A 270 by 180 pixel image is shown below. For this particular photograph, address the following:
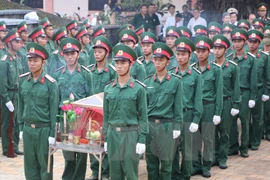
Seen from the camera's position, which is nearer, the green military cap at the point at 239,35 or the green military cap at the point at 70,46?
the green military cap at the point at 70,46

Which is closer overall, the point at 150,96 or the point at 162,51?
the point at 162,51

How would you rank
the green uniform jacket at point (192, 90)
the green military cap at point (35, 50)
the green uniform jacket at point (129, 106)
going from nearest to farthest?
the green uniform jacket at point (129, 106)
the green military cap at point (35, 50)
the green uniform jacket at point (192, 90)

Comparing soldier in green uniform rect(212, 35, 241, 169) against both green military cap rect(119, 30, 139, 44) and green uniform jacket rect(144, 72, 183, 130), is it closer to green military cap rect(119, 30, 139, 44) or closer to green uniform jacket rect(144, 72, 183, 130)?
green military cap rect(119, 30, 139, 44)

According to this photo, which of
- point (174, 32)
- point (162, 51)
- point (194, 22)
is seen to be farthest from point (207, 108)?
point (194, 22)

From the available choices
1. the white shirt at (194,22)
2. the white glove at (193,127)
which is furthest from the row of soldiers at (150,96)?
the white shirt at (194,22)

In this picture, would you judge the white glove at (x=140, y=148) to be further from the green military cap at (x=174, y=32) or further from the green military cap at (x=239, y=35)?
the green military cap at (x=174, y=32)

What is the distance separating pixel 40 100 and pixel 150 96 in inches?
64.3

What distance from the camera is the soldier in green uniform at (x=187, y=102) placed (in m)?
9.91

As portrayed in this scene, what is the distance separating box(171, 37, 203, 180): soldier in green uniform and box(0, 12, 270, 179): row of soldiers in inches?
0.6

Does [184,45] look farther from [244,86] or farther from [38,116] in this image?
[38,116]

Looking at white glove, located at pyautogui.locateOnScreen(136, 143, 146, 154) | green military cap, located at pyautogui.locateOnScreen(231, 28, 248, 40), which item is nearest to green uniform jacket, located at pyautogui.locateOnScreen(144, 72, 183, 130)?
white glove, located at pyautogui.locateOnScreen(136, 143, 146, 154)

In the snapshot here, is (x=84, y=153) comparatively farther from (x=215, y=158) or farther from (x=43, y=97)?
(x=215, y=158)

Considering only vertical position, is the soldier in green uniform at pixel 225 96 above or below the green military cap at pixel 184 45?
below

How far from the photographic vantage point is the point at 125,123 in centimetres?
842
